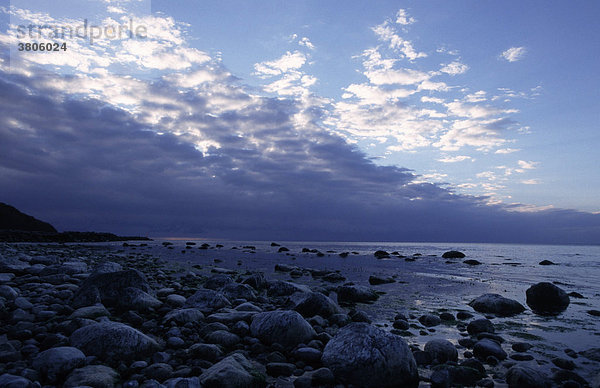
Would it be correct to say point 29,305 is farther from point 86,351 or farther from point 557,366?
point 557,366

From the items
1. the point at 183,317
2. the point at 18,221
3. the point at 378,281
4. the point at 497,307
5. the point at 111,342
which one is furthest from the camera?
the point at 18,221

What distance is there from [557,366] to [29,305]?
1275 cm

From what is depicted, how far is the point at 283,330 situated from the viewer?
7.15 meters

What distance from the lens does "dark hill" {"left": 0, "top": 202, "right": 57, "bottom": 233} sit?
9781cm

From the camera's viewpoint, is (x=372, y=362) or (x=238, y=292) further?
(x=238, y=292)

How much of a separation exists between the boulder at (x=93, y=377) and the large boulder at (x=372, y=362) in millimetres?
3543

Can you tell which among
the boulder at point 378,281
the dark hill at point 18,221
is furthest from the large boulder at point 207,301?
the dark hill at point 18,221

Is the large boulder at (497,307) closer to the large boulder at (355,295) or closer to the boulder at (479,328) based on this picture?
the boulder at (479,328)

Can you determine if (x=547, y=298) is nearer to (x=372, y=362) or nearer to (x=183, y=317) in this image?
(x=372, y=362)

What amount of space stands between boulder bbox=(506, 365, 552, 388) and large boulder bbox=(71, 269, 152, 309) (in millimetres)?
9513

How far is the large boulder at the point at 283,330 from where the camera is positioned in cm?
709

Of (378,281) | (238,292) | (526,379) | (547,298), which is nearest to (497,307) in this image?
(547,298)

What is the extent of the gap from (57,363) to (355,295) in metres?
10.6

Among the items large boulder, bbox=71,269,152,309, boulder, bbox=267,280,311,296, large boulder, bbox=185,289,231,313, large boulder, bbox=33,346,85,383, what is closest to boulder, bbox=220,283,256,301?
large boulder, bbox=185,289,231,313
